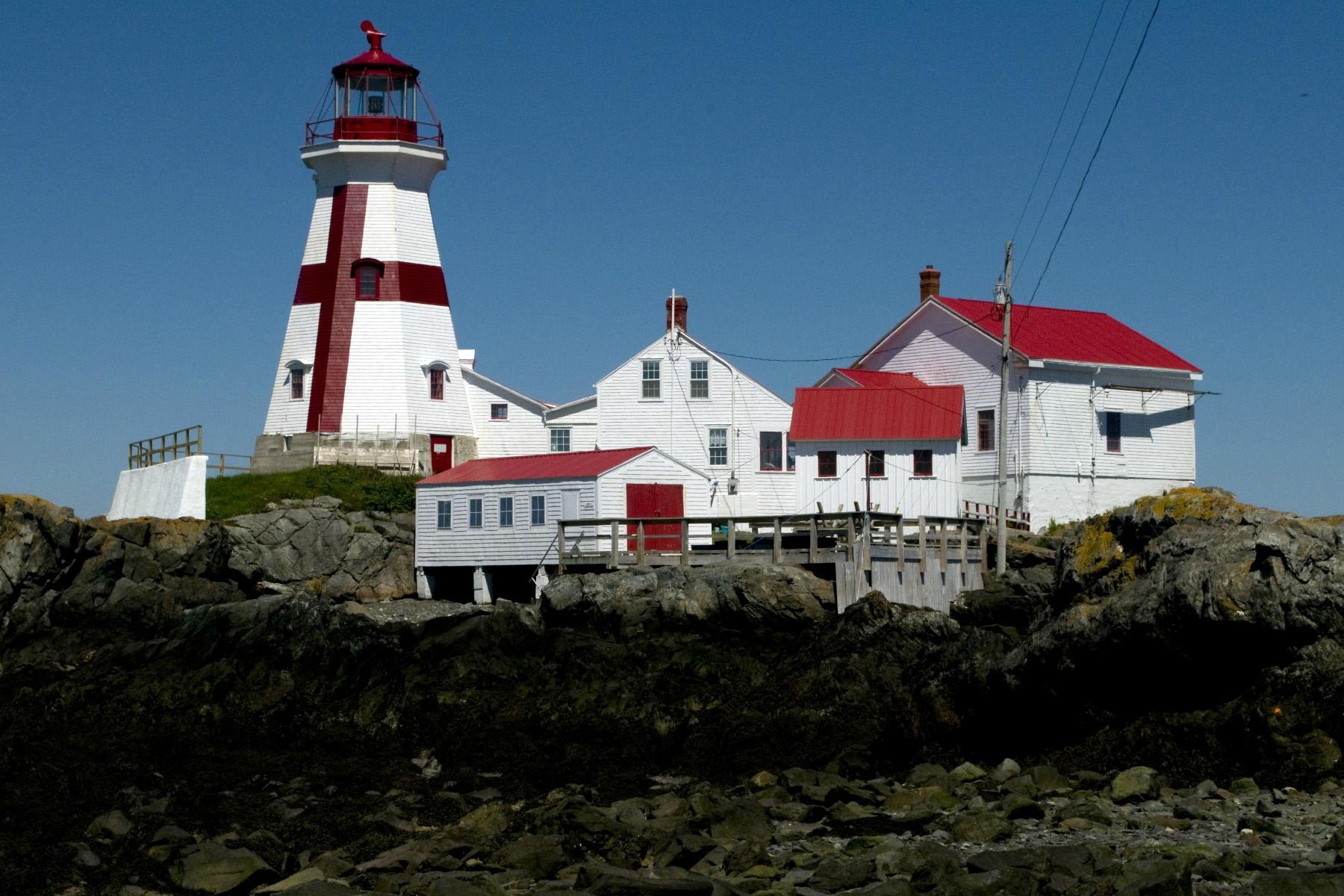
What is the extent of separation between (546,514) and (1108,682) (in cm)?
2120

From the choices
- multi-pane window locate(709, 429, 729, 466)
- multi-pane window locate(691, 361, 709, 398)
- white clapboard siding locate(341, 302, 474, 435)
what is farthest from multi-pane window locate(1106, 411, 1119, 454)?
white clapboard siding locate(341, 302, 474, 435)

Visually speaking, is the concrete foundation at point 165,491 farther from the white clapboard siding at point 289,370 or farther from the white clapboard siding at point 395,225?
the white clapboard siding at point 395,225

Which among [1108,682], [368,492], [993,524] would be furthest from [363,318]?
[1108,682]

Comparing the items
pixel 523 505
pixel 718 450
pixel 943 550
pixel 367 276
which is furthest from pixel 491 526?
pixel 943 550

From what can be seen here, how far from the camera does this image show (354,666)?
22.1 metres

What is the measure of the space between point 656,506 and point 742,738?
1784 centimetres

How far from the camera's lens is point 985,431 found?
40.4 meters

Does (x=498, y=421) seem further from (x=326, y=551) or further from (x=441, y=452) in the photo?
(x=326, y=551)

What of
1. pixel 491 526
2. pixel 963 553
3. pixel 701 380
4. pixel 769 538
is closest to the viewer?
pixel 963 553

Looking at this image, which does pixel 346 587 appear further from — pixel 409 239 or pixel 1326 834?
pixel 1326 834

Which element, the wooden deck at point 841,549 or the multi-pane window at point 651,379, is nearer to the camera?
the wooden deck at point 841,549

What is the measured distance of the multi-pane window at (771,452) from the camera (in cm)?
4178

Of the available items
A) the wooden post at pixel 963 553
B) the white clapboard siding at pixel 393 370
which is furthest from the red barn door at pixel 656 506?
the white clapboard siding at pixel 393 370

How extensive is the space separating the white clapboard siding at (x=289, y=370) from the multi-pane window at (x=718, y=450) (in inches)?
464
